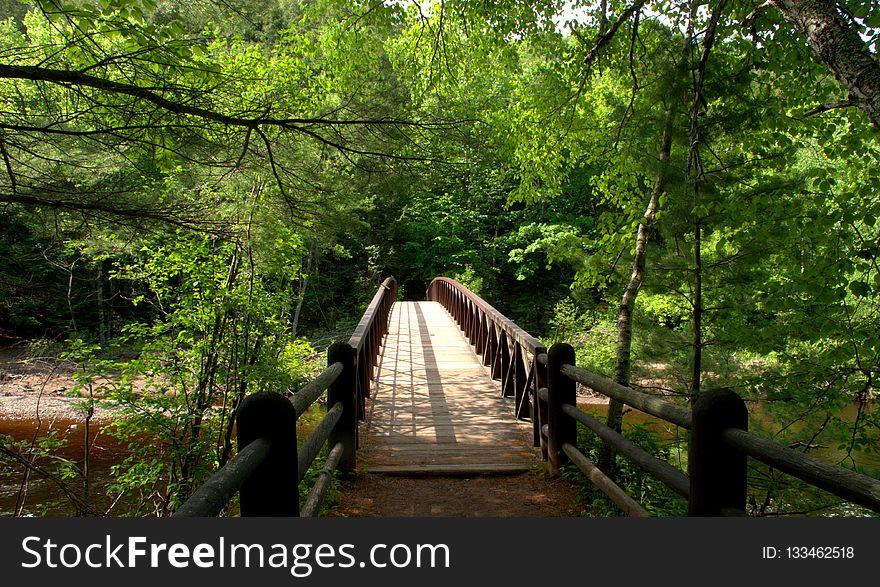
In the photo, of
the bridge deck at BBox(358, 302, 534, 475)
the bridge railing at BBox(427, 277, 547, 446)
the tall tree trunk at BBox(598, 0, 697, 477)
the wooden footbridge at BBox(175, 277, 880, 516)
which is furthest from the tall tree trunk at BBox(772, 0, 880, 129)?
the bridge deck at BBox(358, 302, 534, 475)

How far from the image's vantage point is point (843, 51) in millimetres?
2617

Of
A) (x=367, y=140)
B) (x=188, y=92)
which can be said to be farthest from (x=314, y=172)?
(x=188, y=92)

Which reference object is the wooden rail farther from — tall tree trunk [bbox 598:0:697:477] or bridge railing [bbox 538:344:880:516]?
tall tree trunk [bbox 598:0:697:477]

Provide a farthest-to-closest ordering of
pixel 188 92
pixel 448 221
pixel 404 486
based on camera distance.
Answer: pixel 448 221 → pixel 404 486 → pixel 188 92

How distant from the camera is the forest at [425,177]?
311cm

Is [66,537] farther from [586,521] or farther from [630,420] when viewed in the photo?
[630,420]

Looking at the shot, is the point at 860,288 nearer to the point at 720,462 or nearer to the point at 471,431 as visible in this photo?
the point at 720,462

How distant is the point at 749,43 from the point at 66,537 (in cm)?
645

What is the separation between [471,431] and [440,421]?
471mm

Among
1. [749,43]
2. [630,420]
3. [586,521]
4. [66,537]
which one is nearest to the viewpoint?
[66,537]

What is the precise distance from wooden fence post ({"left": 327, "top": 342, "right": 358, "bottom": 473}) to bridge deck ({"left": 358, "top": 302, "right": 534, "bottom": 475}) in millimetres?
308

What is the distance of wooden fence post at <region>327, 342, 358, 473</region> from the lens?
3.94m

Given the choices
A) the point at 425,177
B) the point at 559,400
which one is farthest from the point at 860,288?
the point at 425,177

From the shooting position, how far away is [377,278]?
2855cm
